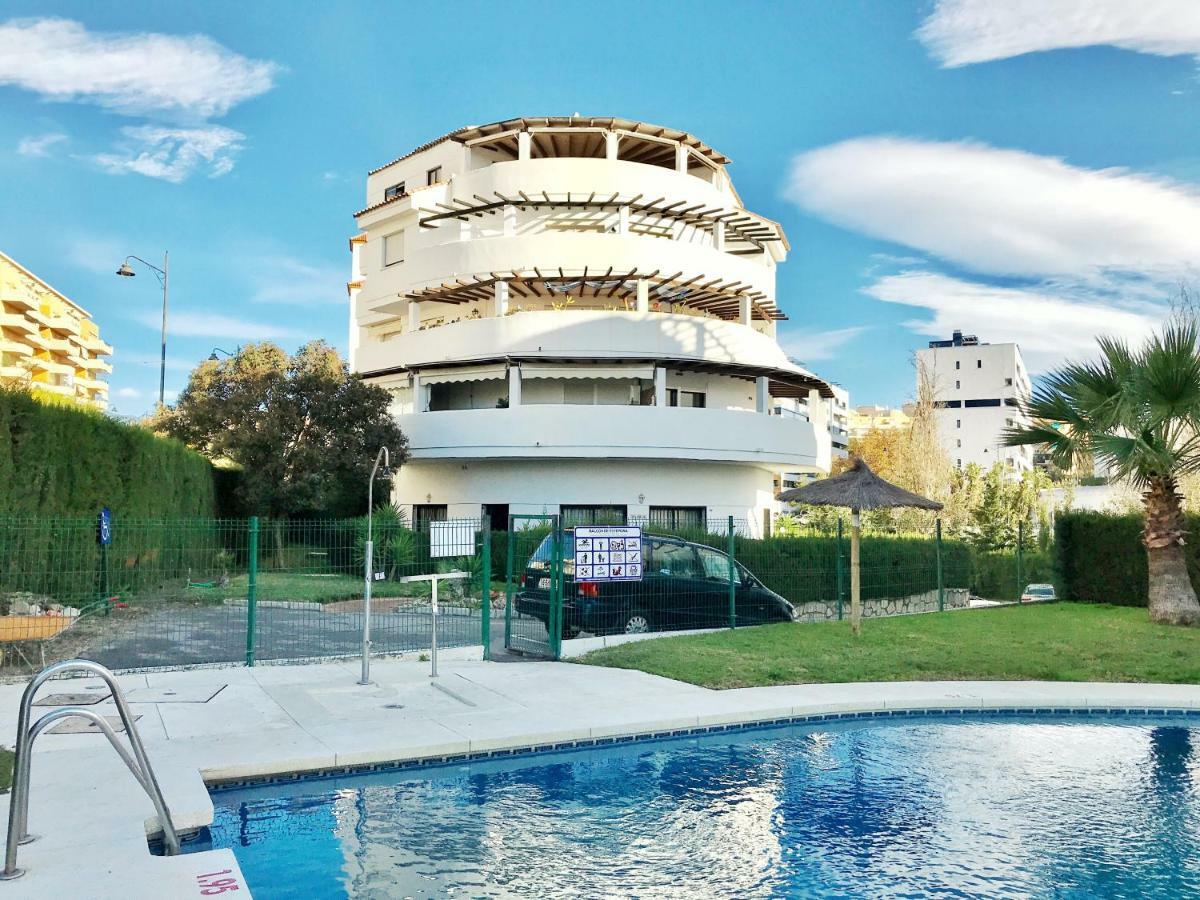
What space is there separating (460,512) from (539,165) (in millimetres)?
12718

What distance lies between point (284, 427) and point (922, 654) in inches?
829

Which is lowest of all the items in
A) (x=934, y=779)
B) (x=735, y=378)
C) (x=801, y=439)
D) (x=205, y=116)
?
(x=934, y=779)

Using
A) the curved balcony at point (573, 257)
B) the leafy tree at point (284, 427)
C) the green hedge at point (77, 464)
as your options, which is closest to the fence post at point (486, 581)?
the green hedge at point (77, 464)

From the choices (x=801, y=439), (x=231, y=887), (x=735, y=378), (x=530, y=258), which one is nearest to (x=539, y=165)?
(x=530, y=258)

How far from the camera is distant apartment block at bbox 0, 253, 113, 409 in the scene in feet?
217

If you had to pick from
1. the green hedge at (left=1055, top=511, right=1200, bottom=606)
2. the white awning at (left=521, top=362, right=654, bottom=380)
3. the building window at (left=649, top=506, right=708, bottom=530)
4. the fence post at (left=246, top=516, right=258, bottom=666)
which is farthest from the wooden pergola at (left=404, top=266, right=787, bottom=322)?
the fence post at (left=246, top=516, right=258, bottom=666)

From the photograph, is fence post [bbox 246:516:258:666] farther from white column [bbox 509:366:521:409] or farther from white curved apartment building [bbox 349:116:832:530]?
white column [bbox 509:366:521:409]

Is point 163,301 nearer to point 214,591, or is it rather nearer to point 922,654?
point 214,591

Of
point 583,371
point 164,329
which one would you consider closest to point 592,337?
point 583,371

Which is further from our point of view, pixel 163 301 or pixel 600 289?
pixel 163 301

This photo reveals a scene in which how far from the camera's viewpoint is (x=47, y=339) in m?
73.6

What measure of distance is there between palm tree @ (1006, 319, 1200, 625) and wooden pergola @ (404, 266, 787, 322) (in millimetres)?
16629

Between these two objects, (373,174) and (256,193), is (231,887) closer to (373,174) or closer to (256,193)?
(256,193)

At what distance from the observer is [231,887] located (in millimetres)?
4887
